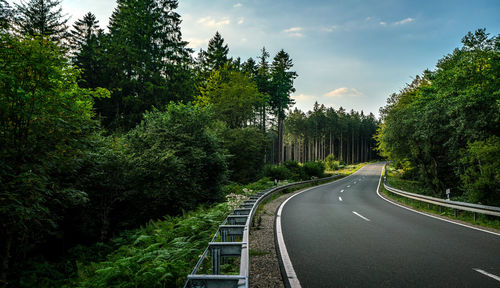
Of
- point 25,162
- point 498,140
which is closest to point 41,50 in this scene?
point 25,162

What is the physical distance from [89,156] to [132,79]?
18530mm

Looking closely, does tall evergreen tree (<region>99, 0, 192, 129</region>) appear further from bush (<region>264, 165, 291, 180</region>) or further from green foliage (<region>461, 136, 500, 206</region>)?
green foliage (<region>461, 136, 500, 206</region>)

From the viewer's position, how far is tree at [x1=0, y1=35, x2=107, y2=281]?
5234 mm

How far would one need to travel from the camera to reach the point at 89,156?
815 cm

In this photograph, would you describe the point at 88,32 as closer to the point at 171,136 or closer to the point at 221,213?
the point at 171,136

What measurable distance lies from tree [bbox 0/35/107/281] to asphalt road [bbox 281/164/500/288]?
5.76 meters

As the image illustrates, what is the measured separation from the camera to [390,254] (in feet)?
17.3

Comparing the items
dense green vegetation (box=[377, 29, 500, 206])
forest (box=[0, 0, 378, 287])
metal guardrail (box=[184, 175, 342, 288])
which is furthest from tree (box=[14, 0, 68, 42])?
dense green vegetation (box=[377, 29, 500, 206])

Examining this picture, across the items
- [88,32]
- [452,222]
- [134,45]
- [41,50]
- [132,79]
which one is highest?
[88,32]

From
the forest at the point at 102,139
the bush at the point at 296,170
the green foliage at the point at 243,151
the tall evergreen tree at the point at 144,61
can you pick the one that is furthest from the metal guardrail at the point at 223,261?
the bush at the point at 296,170

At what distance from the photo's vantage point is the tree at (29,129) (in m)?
5.23

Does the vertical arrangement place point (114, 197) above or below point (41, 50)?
below

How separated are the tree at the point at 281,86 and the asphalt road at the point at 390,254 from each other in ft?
109

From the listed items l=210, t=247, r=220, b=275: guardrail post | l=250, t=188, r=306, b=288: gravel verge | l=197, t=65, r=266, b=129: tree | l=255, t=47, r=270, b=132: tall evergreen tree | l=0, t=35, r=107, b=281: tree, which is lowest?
l=250, t=188, r=306, b=288: gravel verge
